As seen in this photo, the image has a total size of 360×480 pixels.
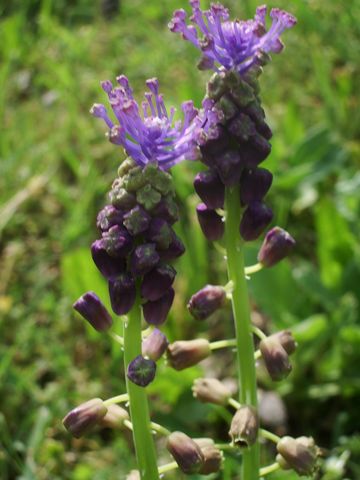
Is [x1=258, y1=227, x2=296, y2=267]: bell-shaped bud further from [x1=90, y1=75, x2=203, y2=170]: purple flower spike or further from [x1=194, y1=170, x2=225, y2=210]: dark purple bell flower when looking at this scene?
[x1=90, y1=75, x2=203, y2=170]: purple flower spike

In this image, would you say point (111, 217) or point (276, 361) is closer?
point (111, 217)

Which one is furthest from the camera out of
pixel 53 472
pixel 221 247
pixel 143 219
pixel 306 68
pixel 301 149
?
pixel 306 68

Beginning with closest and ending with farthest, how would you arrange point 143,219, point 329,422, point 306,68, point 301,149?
point 143,219 → point 329,422 → point 301,149 → point 306,68

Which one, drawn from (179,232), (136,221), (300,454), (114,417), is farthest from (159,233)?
(179,232)

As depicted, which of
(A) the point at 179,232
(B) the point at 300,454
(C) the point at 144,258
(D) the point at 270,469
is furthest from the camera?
(A) the point at 179,232

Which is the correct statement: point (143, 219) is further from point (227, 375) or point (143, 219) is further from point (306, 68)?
point (306, 68)

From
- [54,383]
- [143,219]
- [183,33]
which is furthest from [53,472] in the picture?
[183,33]

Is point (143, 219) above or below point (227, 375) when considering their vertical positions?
above

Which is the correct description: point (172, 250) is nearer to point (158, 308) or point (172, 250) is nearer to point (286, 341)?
point (158, 308)

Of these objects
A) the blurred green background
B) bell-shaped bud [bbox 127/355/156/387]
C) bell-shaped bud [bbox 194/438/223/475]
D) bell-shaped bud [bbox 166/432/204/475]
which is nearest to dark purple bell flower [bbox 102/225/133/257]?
bell-shaped bud [bbox 127/355/156/387]
